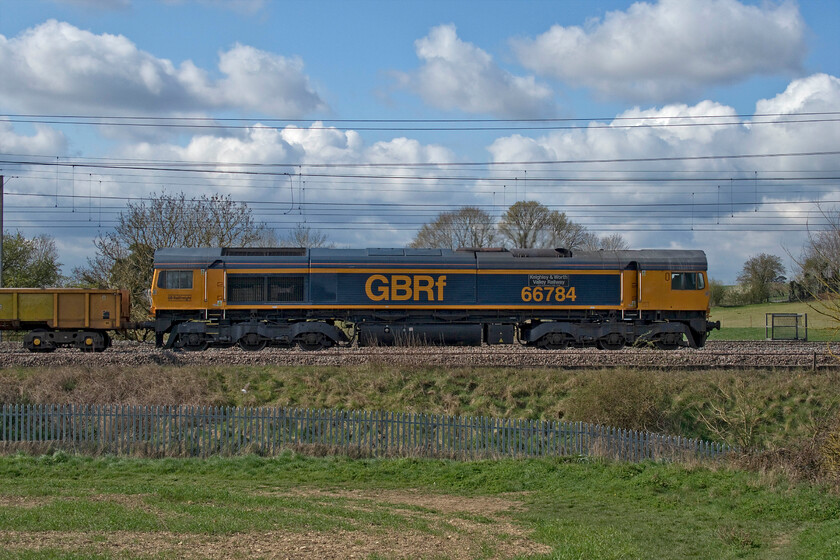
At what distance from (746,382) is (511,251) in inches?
371

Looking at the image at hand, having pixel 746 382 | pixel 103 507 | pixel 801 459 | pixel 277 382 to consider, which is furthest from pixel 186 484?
pixel 746 382

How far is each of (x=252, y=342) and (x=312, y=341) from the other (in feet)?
6.87

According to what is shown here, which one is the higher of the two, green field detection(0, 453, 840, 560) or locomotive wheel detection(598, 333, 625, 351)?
locomotive wheel detection(598, 333, 625, 351)

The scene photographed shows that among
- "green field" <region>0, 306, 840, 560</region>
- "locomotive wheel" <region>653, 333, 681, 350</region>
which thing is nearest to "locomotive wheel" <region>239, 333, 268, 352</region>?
"green field" <region>0, 306, 840, 560</region>

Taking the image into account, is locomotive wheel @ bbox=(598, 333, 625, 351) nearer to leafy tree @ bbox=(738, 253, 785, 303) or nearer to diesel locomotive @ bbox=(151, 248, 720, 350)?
diesel locomotive @ bbox=(151, 248, 720, 350)

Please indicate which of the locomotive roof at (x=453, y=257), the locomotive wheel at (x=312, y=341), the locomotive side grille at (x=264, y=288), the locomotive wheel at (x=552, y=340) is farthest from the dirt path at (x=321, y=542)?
the locomotive roof at (x=453, y=257)

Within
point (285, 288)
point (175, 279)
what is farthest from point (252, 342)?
point (175, 279)

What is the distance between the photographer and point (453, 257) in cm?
2647

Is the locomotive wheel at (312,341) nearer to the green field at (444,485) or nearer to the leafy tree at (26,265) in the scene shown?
the green field at (444,485)

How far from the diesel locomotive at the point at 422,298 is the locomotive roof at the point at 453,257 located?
39 mm

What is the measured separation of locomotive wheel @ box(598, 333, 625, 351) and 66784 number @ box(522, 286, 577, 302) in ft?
6.33

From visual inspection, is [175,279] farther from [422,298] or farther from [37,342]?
[422,298]

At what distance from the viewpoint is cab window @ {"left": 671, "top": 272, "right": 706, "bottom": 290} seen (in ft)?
86.5

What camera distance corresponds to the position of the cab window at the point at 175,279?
83.1 ft
